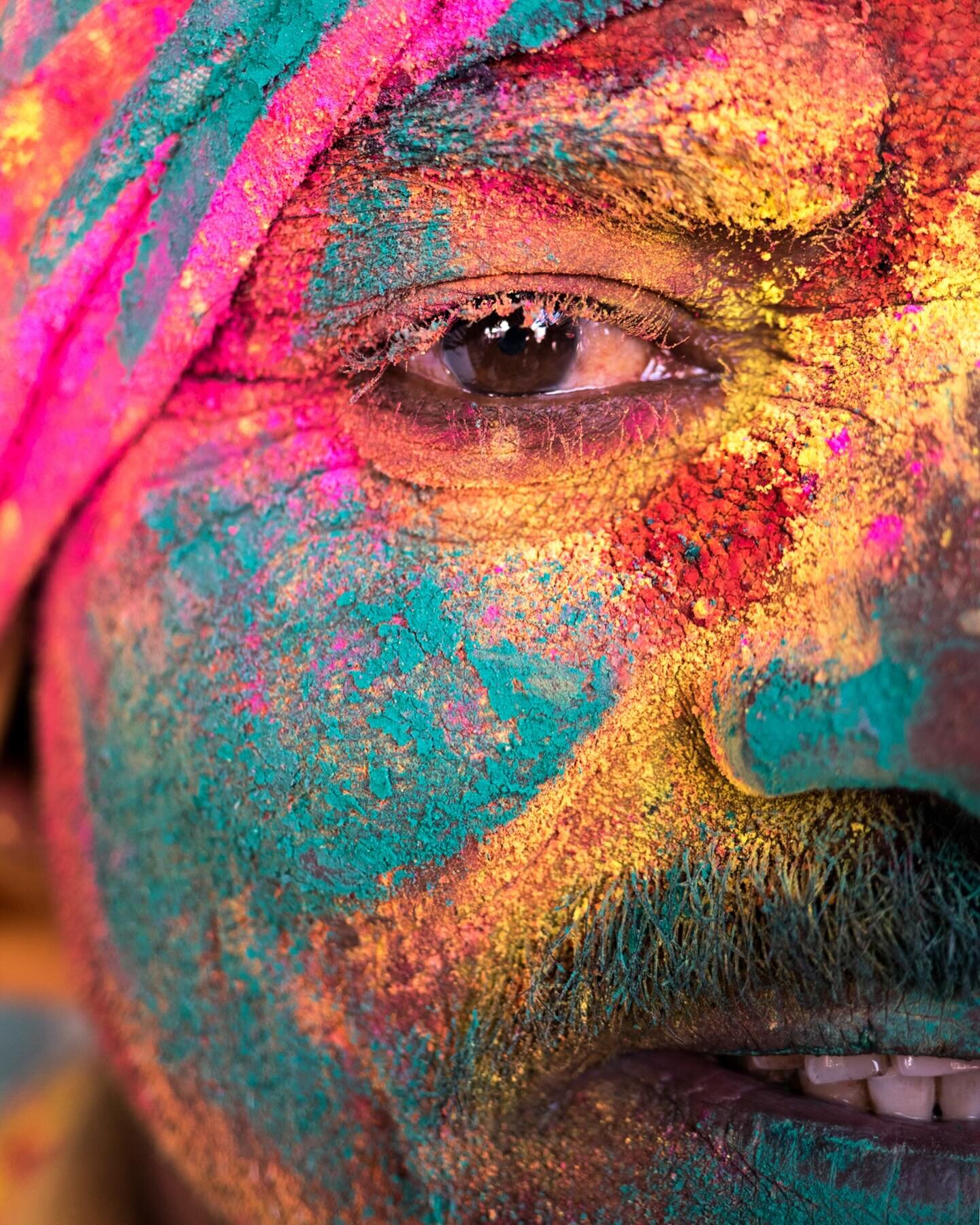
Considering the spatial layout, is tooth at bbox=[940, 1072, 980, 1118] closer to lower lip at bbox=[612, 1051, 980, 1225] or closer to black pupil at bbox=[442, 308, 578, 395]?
lower lip at bbox=[612, 1051, 980, 1225]

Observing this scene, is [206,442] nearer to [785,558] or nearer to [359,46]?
[359,46]

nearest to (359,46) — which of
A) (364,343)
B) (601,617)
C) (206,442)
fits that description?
(364,343)

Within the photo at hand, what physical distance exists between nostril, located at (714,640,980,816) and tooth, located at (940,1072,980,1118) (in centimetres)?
35

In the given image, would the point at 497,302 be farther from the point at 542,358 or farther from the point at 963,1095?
the point at 963,1095

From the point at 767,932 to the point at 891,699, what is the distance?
238 mm

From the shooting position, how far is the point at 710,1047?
1117 millimetres

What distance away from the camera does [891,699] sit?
100 cm

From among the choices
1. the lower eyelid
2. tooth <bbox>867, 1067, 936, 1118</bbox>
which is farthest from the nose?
tooth <bbox>867, 1067, 936, 1118</bbox>

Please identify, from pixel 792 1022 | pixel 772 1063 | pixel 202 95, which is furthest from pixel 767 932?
pixel 202 95

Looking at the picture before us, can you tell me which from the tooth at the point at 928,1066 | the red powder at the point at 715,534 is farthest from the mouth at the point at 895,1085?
the red powder at the point at 715,534

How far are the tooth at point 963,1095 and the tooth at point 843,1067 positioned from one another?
7 centimetres

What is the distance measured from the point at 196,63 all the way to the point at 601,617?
67cm

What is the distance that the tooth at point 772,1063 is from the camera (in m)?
1.18

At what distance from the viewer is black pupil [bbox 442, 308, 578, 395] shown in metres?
1.13
